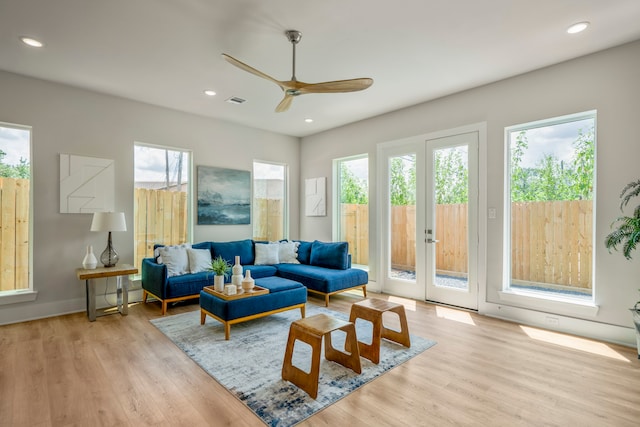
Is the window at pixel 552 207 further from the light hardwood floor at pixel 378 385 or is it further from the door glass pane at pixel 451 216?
the light hardwood floor at pixel 378 385

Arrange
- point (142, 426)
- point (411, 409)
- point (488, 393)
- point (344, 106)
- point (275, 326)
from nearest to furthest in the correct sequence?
1. point (142, 426)
2. point (411, 409)
3. point (488, 393)
4. point (275, 326)
5. point (344, 106)

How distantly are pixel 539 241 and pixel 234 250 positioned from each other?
421cm

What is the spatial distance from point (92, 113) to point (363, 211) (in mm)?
4243

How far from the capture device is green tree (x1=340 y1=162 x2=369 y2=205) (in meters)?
5.68

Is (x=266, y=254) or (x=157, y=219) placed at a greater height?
(x=157, y=219)

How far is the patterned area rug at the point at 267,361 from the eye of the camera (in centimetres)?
215

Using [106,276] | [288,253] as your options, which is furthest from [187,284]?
[288,253]

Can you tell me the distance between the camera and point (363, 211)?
223 inches

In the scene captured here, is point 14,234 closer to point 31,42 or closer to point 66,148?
point 66,148

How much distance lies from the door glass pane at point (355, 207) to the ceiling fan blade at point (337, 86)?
279 cm

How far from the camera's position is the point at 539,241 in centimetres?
378

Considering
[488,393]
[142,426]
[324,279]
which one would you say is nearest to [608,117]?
[488,393]

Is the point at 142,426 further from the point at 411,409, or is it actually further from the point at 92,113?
the point at 92,113

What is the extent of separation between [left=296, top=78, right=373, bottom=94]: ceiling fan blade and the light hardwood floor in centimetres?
242
